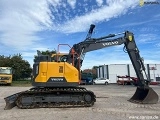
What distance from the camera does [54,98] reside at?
13.5 metres

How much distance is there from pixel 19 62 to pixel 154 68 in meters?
35.7

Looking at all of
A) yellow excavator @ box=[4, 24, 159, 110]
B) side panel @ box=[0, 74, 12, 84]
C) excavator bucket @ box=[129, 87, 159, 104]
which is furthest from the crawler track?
side panel @ box=[0, 74, 12, 84]

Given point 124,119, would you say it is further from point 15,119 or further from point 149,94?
point 149,94

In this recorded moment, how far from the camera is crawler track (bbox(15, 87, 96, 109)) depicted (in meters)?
13.1

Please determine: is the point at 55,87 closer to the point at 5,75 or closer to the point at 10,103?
the point at 10,103

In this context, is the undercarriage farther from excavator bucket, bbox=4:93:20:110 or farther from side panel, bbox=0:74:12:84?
side panel, bbox=0:74:12:84

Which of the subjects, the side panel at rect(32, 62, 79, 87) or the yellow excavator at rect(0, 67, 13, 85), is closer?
the side panel at rect(32, 62, 79, 87)

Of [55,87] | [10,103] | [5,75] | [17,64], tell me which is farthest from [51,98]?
[17,64]

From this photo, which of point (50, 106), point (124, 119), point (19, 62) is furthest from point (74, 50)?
point (19, 62)

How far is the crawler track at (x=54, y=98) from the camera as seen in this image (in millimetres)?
13102

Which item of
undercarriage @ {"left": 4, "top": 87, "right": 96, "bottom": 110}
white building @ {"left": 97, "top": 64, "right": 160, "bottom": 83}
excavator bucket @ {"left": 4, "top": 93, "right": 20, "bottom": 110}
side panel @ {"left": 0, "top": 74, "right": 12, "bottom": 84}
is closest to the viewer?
excavator bucket @ {"left": 4, "top": 93, "right": 20, "bottom": 110}

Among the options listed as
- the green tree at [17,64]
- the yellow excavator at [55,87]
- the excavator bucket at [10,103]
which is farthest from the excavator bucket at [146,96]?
the green tree at [17,64]

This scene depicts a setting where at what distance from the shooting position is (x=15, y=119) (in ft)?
32.8

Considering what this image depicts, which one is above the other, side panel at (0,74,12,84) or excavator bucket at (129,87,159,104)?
side panel at (0,74,12,84)
